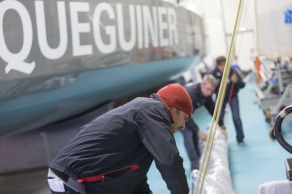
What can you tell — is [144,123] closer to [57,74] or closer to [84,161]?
[84,161]

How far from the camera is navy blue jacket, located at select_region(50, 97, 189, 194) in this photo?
6.23ft

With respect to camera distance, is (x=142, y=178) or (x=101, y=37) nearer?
(x=142, y=178)

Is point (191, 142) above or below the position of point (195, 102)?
below

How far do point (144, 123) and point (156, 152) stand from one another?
0.14 meters

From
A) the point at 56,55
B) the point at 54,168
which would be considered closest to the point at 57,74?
the point at 56,55

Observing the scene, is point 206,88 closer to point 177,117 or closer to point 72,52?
point 72,52

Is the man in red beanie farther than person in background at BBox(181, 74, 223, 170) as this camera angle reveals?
No

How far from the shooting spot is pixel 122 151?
2.04m

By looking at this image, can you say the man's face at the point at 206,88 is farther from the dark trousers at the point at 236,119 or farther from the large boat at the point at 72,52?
the dark trousers at the point at 236,119

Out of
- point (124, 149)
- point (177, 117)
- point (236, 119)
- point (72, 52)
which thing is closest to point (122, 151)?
point (124, 149)

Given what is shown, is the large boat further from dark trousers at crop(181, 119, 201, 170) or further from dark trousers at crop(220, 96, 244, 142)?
dark trousers at crop(220, 96, 244, 142)

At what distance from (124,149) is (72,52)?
143 cm

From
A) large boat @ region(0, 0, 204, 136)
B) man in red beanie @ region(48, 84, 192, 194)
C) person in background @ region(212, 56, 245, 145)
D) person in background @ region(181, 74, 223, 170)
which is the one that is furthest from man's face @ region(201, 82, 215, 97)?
man in red beanie @ region(48, 84, 192, 194)

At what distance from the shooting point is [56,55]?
312 cm
